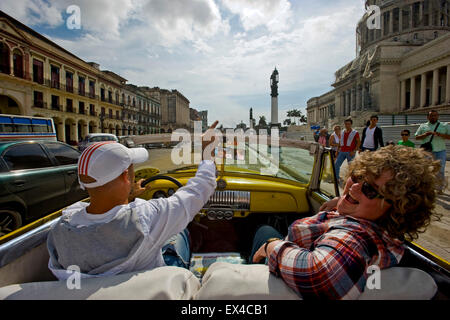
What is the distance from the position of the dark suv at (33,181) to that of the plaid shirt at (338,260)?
411 cm

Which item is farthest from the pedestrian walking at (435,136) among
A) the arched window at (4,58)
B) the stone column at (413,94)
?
the stone column at (413,94)

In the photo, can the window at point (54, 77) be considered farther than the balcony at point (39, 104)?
Yes

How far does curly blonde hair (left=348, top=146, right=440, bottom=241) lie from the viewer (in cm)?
101

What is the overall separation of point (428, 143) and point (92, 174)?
686cm

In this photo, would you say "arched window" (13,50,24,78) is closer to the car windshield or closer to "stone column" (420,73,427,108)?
the car windshield

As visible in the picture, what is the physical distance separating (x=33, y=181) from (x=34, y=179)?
0.04m

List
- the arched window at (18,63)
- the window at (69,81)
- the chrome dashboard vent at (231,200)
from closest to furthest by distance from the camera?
the chrome dashboard vent at (231,200) < the arched window at (18,63) < the window at (69,81)

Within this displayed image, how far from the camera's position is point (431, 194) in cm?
104

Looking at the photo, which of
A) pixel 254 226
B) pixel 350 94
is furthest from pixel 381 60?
pixel 254 226

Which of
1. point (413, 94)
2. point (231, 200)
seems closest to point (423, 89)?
point (413, 94)

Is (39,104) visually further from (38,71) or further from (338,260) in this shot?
(338,260)

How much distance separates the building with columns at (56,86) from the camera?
24.8 meters

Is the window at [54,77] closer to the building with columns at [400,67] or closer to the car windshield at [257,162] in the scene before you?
the car windshield at [257,162]
